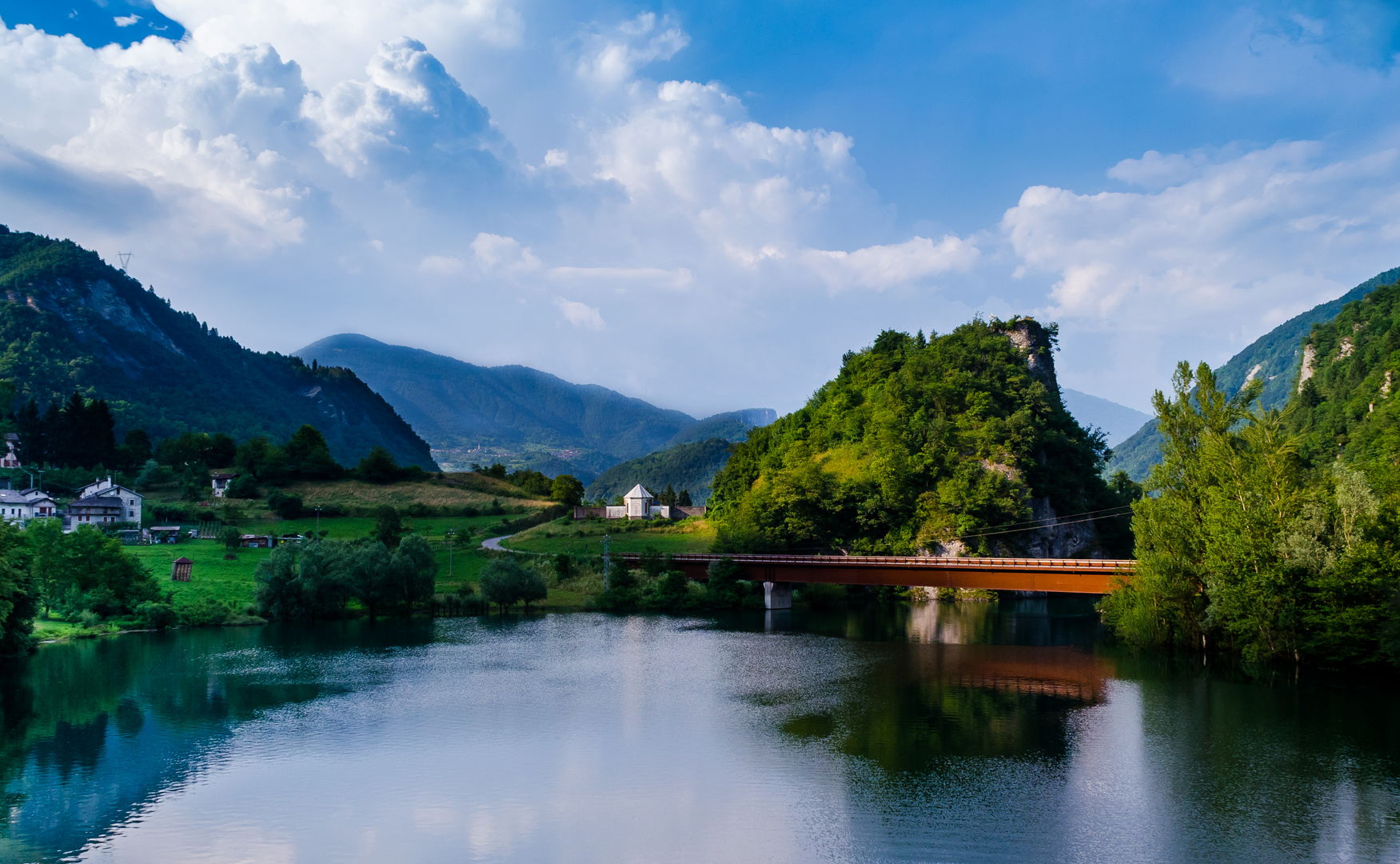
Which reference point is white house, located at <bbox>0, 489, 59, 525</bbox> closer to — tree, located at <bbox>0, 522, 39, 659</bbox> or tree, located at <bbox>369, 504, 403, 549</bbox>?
tree, located at <bbox>369, 504, 403, 549</bbox>

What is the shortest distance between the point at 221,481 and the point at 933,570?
275 ft

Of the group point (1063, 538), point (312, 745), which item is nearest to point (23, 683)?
point (312, 745)

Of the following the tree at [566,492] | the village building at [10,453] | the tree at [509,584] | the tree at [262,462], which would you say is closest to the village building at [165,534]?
the tree at [262,462]

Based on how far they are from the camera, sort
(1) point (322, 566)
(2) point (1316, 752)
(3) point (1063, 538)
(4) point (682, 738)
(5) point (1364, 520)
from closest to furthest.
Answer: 1. (2) point (1316, 752)
2. (4) point (682, 738)
3. (5) point (1364, 520)
4. (1) point (322, 566)
5. (3) point (1063, 538)

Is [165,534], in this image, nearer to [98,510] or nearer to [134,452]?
[98,510]

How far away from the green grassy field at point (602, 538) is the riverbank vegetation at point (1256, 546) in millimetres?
47714

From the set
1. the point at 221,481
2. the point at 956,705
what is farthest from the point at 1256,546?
the point at 221,481

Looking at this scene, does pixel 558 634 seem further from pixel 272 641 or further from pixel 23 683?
pixel 23 683

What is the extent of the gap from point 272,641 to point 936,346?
85689mm

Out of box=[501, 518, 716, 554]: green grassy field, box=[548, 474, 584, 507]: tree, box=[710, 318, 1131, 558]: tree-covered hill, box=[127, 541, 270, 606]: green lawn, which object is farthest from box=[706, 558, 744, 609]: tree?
box=[548, 474, 584, 507]: tree

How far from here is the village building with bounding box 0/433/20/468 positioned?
347 feet

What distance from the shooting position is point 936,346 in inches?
4496

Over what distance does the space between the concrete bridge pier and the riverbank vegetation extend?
29.7 m

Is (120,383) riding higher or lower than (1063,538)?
higher
